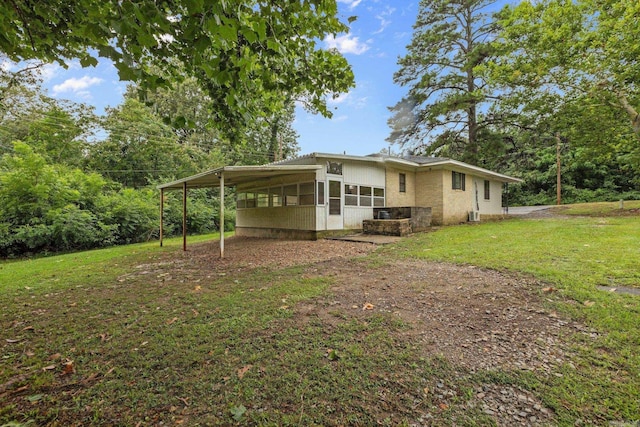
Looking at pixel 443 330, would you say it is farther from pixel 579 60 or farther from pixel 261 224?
pixel 579 60

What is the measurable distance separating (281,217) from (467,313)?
9.58 meters

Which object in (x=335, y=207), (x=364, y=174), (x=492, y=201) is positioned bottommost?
(x=335, y=207)

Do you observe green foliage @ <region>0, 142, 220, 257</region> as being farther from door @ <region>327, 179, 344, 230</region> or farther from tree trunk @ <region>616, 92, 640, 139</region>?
tree trunk @ <region>616, 92, 640, 139</region>

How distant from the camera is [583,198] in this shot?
2338cm

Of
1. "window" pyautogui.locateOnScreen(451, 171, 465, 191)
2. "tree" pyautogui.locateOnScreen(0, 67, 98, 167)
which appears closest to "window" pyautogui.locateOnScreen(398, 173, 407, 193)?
"window" pyautogui.locateOnScreen(451, 171, 465, 191)

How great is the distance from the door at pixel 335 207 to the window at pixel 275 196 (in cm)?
246

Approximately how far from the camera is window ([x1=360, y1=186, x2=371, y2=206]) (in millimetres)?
12227

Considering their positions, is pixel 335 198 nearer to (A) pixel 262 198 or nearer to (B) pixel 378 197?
(B) pixel 378 197

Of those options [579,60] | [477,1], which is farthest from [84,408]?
[477,1]

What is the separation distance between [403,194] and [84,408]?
1346 centimetres

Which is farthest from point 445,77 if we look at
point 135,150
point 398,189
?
point 135,150

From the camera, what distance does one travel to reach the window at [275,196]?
1238cm

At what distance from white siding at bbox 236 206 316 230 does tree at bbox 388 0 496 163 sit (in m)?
13.6

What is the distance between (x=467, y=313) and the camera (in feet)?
11.2
